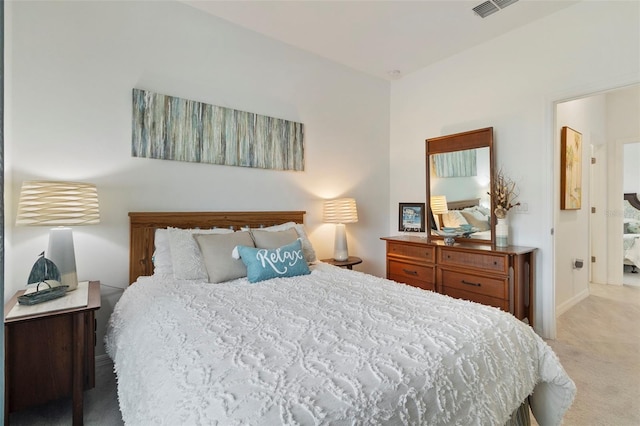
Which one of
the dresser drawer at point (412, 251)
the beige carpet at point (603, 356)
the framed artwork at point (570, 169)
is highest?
the framed artwork at point (570, 169)

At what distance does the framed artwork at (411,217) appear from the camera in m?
3.69

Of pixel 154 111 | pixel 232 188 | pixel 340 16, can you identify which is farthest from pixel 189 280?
pixel 340 16

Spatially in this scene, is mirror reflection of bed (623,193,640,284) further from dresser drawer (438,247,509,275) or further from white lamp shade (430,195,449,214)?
dresser drawer (438,247,509,275)

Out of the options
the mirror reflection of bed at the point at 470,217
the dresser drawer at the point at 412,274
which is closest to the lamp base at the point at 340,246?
the dresser drawer at the point at 412,274

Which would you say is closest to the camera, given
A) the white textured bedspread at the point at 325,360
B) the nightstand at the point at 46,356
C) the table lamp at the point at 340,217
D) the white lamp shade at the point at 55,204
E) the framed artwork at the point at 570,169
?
the white textured bedspread at the point at 325,360

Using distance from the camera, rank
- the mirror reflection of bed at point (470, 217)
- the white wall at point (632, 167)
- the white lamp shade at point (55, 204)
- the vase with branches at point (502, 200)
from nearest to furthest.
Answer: the white lamp shade at point (55, 204), the vase with branches at point (502, 200), the mirror reflection of bed at point (470, 217), the white wall at point (632, 167)

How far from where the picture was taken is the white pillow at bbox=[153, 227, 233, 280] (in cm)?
208

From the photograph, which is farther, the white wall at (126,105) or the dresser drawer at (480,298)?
the dresser drawer at (480,298)

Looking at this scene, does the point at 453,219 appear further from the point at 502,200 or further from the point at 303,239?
the point at 303,239

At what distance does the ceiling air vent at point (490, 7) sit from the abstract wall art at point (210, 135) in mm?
1872

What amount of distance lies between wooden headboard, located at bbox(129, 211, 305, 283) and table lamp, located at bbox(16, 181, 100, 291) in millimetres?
399

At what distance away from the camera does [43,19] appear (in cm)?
200

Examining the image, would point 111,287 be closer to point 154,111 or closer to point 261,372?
point 154,111

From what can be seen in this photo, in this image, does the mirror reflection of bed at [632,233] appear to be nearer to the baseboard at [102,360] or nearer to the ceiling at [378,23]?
the ceiling at [378,23]
